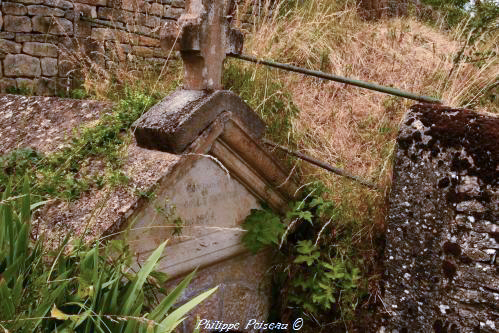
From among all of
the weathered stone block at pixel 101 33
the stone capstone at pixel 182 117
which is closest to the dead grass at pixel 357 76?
the stone capstone at pixel 182 117

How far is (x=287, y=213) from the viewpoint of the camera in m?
2.77

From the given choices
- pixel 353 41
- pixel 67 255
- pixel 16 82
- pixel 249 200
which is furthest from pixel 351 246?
pixel 16 82

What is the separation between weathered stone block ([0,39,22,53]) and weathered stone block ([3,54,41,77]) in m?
0.06

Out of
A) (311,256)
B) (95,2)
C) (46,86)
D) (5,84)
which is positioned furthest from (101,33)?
(311,256)

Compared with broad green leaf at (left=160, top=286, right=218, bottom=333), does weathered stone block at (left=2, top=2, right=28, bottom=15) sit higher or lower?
lower

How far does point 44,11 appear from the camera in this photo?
254 inches

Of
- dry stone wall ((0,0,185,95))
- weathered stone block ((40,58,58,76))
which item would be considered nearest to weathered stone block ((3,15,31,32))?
dry stone wall ((0,0,185,95))

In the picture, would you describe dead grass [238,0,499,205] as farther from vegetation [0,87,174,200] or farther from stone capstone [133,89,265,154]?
vegetation [0,87,174,200]

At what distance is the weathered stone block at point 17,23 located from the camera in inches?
245

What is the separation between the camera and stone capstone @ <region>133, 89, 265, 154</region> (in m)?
2.28

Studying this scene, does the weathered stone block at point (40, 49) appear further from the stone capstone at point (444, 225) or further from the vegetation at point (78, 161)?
the stone capstone at point (444, 225)

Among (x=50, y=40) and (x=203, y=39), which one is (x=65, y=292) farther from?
(x=50, y=40)

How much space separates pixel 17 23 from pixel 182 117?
16.6ft

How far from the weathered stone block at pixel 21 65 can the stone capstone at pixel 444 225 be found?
574cm
